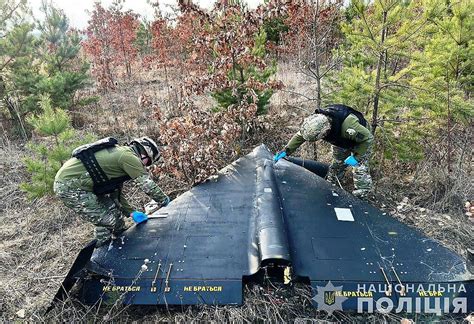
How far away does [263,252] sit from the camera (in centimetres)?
323

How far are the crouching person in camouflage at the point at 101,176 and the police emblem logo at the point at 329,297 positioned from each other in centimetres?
223

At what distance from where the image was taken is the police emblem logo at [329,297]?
3.05m

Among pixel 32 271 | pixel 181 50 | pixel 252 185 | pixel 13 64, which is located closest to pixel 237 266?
pixel 252 185

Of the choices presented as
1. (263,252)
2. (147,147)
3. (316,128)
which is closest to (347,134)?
(316,128)

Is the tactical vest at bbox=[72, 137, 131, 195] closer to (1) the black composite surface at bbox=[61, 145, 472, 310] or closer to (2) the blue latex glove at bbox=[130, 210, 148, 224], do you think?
(2) the blue latex glove at bbox=[130, 210, 148, 224]

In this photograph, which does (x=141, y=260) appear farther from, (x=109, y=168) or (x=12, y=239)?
(x=12, y=239)

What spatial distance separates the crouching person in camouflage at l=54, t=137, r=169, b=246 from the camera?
3874 mm

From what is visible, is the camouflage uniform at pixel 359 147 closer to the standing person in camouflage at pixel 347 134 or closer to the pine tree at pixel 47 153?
the standing person in camouflage at pixel 347 134

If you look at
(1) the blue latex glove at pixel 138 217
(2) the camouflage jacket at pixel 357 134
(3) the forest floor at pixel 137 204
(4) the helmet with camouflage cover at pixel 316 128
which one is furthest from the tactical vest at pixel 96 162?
(2) the camouflage jacket at pixel 357 134

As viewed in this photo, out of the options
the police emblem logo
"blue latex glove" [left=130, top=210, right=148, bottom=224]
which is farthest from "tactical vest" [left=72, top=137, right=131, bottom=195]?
the police emblem logo

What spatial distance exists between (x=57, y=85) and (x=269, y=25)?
7250 mm

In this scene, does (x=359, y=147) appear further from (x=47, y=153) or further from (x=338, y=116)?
(x=47, y=153)

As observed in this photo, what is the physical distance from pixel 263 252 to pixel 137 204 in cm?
292

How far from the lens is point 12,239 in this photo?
4.84m
